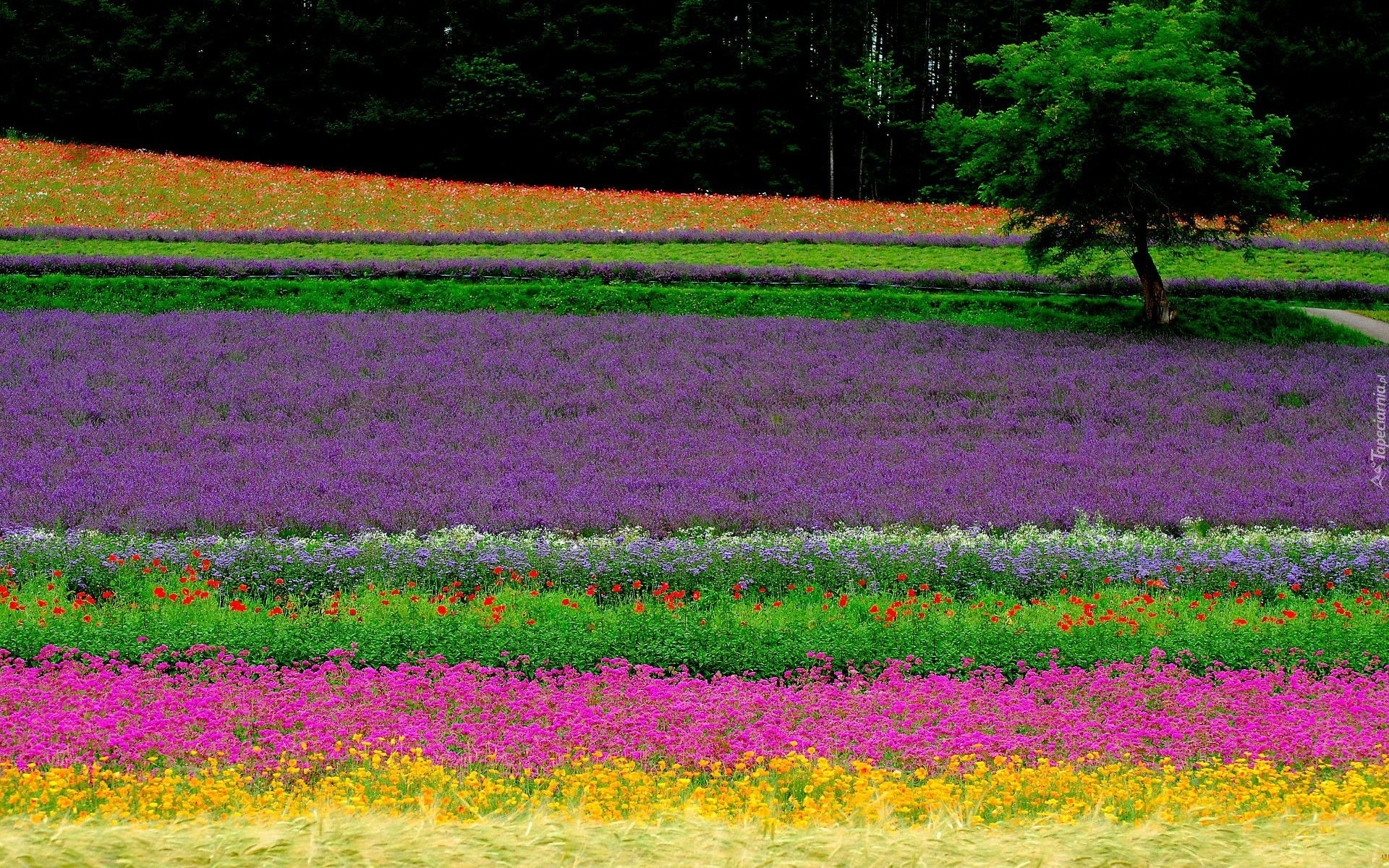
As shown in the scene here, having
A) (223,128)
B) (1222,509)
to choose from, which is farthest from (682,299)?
(223,128)

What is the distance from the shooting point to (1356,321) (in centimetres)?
2558

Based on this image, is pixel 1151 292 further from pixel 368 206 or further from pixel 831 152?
pixel 831 152

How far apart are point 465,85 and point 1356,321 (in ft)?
120

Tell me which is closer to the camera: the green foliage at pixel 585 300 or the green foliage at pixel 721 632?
the green foliage at pixel 721 632

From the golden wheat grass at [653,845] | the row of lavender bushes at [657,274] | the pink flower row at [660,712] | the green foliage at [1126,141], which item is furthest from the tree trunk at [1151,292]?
the golden wheat grass at [653,845]

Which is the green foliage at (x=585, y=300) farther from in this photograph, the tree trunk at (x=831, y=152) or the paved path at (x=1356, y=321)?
the tree trunk at (x=831, y=152)

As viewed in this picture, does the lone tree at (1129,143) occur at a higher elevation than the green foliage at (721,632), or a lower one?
higher

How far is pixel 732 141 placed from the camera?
2104 inches

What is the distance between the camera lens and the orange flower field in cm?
3734

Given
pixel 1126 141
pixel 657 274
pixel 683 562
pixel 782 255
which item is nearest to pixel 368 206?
pixel 782 255

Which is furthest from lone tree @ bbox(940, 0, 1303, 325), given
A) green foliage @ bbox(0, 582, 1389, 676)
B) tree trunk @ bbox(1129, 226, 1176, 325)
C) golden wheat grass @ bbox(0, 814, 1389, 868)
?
golden wheat grass @ bbox(0, 814, 1389, 868)

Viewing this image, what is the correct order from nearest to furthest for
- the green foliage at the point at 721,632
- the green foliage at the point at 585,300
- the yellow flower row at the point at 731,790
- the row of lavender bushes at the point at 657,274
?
the yellow flower row at the point at 731,790 < the green foliage at the point at 721,632 < the green foliage at the point at 585,300 < the row of lavender bushes at the point at 657,274

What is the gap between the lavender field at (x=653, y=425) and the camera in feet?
42.2

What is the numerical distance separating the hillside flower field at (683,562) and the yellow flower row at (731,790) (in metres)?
0.04
